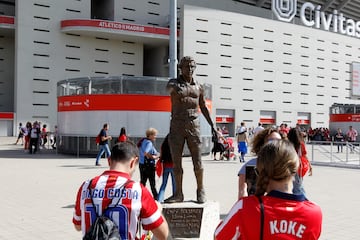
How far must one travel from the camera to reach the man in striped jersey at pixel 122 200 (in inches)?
95.6

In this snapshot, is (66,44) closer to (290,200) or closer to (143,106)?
(143,106)

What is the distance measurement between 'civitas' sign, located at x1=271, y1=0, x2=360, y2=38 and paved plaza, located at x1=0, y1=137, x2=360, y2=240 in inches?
1271

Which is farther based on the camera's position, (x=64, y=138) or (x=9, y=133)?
(x=9, y=133)

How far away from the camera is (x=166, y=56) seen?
44.0 m

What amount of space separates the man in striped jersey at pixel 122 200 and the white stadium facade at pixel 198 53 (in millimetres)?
34361

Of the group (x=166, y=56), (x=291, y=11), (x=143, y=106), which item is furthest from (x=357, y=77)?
(x=143, y=106)

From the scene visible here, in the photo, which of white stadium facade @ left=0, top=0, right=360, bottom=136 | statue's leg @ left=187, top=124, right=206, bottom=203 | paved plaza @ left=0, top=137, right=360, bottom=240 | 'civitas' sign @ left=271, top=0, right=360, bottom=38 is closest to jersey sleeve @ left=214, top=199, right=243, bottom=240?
statue's leg @ left=187, top=124, right=206, bottom=203

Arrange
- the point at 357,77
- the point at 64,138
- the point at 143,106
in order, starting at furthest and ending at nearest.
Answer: the point at 357,77, the point at 64,138, the point at 143,106

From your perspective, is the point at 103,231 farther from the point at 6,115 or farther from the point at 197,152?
the point at 6,115

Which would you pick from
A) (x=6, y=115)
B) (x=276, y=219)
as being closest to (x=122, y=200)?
(x=276, y=219)

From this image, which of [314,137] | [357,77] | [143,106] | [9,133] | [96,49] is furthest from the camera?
[357,77]

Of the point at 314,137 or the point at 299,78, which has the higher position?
the point at 299,78

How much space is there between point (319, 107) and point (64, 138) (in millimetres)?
33945

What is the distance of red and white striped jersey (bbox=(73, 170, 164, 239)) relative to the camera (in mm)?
2424
